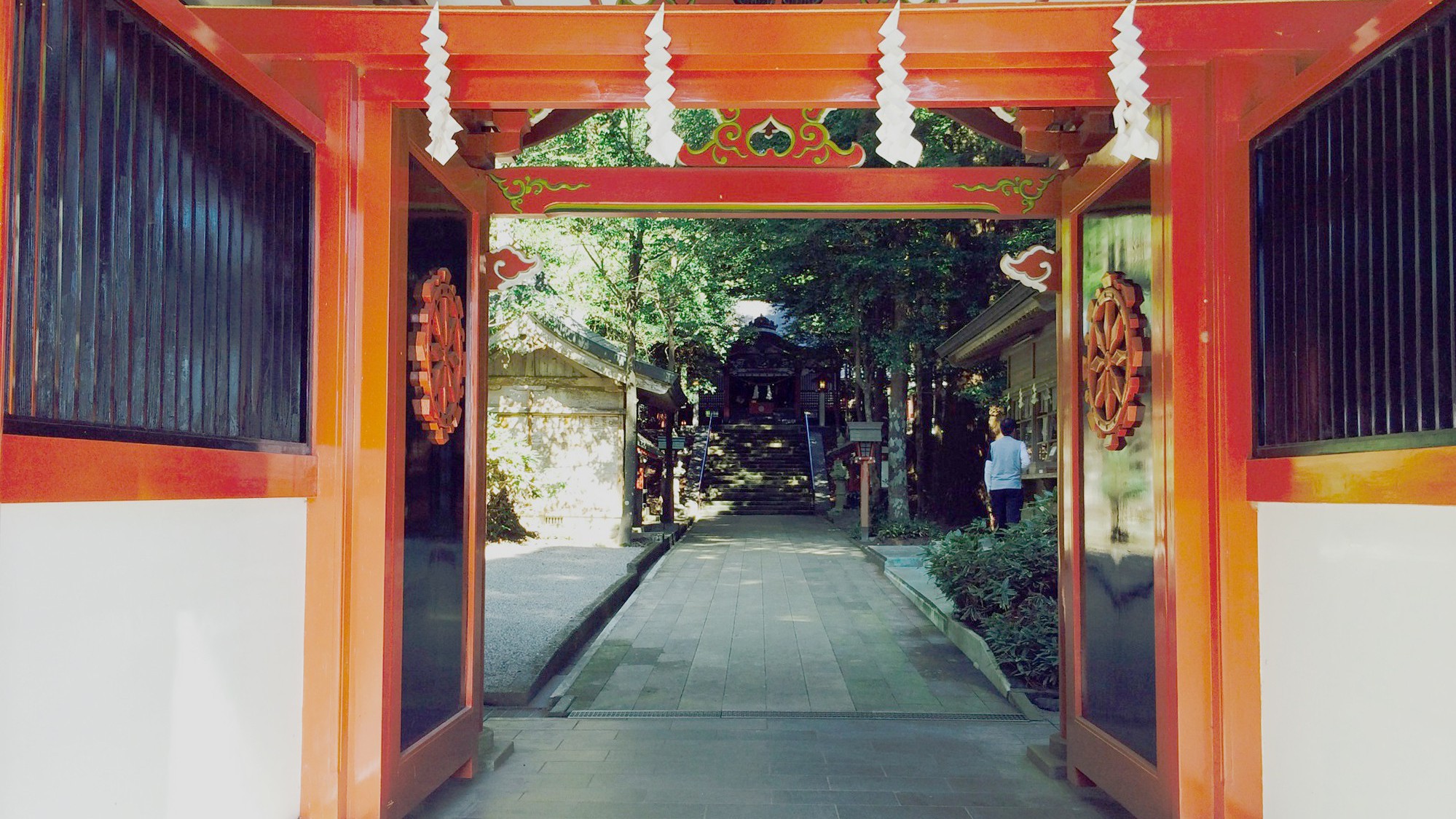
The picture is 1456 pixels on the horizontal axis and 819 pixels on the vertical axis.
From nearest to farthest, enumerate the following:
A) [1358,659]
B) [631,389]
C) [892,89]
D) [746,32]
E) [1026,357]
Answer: [1358,659]
[892,89]
[746,32]
[1026,357]
[631,389]

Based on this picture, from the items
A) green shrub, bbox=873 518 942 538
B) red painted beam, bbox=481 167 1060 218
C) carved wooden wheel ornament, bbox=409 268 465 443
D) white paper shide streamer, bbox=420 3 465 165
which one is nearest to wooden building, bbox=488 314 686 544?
green shrub, bbox=873 518 942 538

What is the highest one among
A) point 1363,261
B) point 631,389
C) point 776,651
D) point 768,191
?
point 768,191

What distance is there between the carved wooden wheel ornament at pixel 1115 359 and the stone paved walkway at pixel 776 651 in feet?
7.90

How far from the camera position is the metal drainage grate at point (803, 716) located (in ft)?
17.0

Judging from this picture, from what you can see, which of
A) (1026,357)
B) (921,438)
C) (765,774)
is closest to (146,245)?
(765,774)

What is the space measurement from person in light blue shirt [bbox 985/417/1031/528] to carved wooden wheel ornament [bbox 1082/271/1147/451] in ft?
20.6

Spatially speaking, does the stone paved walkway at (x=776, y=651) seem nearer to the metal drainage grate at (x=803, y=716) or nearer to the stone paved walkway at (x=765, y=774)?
the metal drainage grate at (x=803, y=716)

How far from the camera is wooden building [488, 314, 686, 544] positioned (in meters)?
15.7

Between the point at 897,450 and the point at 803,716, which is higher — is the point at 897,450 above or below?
above

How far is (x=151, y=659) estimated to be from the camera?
2215 mm

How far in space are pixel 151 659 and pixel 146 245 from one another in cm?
94

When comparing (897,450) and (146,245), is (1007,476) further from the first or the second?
(146,245)

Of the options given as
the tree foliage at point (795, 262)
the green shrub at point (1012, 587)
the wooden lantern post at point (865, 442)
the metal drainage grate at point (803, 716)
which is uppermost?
the tree foliage at point (795, 262)

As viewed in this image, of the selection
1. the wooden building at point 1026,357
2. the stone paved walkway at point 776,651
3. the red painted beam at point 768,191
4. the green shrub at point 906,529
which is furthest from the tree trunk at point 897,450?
the red painted beam at point 768,191
